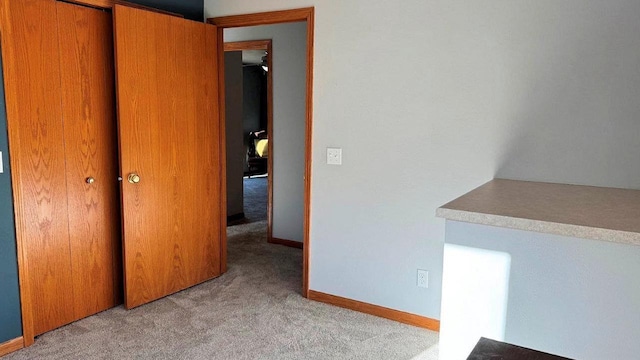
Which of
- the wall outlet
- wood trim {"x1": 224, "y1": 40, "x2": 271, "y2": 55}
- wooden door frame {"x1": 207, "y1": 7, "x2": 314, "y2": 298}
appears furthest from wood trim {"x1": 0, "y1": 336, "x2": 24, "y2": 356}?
wood trim {"x1": 224, "y1": 40, "x2": 271, "y2": 55}

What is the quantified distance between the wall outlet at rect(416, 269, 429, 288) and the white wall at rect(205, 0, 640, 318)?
0.03 meters

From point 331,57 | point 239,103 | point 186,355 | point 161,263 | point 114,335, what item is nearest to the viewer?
point 186,355

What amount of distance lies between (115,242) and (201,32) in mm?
1619

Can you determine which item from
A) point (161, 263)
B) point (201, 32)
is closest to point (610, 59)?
point (201, 32)

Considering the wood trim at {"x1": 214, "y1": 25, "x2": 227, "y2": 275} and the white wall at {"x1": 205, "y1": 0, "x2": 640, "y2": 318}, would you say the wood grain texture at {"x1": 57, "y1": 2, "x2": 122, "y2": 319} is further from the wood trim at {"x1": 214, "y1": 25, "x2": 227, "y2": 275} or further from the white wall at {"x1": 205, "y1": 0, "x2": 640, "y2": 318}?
the white wall at {"x1": 205, "y1": 0, "x2": 640, "y2": 318}

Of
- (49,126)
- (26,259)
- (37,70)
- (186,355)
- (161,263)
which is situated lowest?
(186,355)

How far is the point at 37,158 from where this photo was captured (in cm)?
265

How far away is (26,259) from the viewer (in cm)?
260

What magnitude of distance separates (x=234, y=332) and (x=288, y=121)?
7.90 ft

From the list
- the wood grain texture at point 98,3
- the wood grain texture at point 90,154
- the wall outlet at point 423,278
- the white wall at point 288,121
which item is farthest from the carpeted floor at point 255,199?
Answer: the wood grain texture at point 98,3

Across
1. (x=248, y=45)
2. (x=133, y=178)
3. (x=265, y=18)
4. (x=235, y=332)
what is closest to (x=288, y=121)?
(x=248, y=45)

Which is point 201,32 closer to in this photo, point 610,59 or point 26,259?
point 26,259

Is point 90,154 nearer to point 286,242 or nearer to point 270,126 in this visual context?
point 270,126

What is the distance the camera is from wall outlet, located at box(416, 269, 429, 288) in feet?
9.61
